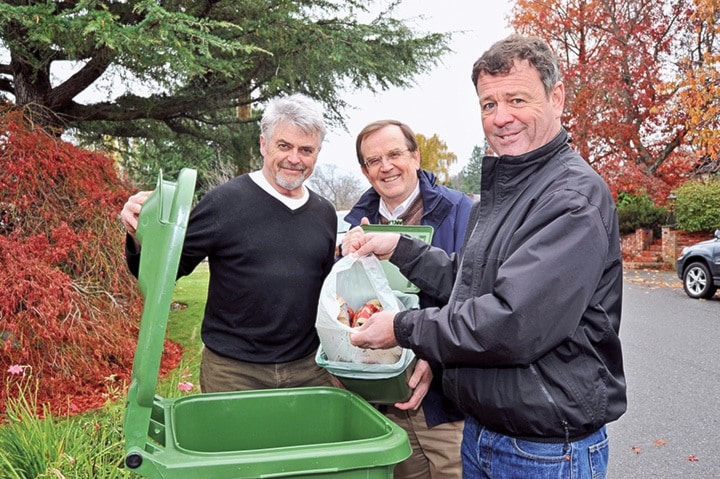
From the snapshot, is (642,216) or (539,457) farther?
(642,216)

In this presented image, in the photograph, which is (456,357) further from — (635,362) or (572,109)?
(572,109)

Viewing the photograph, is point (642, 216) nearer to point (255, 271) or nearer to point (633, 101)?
point (633, 101)

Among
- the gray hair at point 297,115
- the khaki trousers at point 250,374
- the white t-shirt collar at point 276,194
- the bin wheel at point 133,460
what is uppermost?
the gray hair at point 297,115

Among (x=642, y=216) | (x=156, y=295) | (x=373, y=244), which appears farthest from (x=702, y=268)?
(x=156, y=295)

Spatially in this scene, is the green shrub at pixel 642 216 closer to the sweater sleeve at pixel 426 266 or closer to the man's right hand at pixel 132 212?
the sweater sleeve at pixel 426 266

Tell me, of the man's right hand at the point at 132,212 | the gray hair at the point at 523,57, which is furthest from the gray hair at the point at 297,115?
the gray hair at the point at 523,57

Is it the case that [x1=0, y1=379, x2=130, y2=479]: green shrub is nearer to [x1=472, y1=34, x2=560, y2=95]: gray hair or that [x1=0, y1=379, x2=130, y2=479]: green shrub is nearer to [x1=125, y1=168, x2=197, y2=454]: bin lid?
[x1=125, y1=168, x2=197, y2=454]: bin lid

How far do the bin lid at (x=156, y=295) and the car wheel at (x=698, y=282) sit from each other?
37.2 ft

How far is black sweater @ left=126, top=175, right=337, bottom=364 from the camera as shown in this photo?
8.12 ft

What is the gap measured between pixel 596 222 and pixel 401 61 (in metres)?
6.08

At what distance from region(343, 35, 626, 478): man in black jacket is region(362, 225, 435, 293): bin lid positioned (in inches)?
20.8

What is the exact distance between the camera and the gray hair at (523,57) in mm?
1769

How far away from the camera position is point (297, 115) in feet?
8.46

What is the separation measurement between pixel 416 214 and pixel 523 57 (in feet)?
3.42
